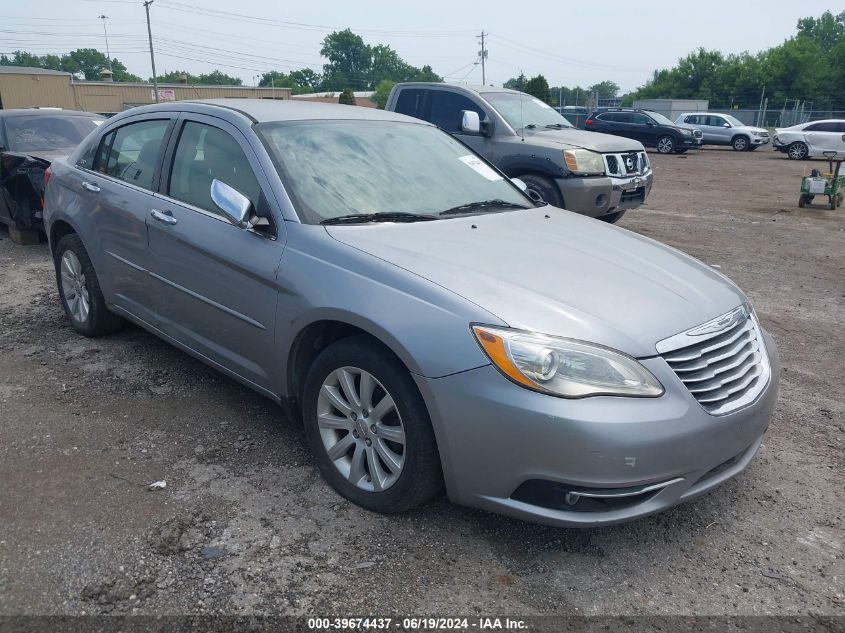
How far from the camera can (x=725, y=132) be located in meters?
29.2

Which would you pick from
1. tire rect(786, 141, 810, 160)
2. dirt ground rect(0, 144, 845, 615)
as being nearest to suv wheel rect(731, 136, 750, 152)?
tire rect(786, 141, 810, 160)

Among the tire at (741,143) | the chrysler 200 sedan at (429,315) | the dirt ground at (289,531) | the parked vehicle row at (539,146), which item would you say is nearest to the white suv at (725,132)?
the tire at (741,143)

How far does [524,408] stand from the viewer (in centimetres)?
239

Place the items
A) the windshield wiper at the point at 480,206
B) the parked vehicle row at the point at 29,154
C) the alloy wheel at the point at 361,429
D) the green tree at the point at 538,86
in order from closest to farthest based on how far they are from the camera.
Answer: the alloy wheel at the point at 361,429, the windshield wiper at the point at 480,206, the parked vehicle row at the point at 29,154, the green tree at the point at 538,86

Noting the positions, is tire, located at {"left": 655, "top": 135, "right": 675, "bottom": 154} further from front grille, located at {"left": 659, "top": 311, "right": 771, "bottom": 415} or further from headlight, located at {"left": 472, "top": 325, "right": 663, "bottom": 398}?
headlight, located at {"left": 472, "top": 325, "right": 663, "bottom": 398}

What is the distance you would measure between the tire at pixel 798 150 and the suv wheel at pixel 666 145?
3.98 meters

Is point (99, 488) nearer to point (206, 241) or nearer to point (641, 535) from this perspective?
point (206, 241)

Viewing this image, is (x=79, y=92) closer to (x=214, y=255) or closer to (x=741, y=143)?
(x=741, y=143)

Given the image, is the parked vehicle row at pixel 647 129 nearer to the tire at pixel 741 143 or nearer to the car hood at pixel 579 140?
the tire at pixel 741 143

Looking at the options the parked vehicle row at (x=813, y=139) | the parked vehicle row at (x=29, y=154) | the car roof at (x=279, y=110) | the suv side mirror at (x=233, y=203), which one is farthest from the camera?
the parked vehicle row at (x=813, y=139)

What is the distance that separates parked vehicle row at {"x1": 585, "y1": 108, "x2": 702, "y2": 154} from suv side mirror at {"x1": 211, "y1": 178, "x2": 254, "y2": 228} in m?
25.0

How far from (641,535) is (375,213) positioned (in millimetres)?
1834

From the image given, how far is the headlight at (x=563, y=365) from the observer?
242 centimetres

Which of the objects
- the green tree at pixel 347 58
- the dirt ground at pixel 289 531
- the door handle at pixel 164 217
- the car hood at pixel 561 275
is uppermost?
the green tree at pixel 347 58
